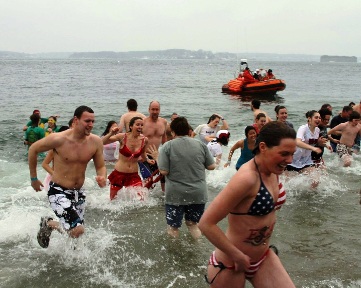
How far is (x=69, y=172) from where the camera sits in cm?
520

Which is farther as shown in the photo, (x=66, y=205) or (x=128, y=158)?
(x=128, y=158)

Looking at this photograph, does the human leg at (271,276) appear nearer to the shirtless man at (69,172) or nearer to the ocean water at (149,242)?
the ocean water at (149,242)

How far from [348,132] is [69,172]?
702 cm

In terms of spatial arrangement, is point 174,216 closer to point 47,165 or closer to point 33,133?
point 47,165

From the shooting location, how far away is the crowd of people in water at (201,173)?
2.85m

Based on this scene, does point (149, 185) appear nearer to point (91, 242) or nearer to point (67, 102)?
point (91, 242)

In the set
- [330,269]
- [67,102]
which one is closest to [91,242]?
[330,269]

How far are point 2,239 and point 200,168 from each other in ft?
9.51

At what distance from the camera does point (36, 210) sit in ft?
24.4

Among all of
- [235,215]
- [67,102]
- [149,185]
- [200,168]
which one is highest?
[235,215]

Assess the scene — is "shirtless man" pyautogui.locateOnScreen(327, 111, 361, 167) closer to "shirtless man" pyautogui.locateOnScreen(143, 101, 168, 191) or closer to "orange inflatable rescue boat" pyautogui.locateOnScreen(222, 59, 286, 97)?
"shirtless man" pyautogui.locateOnScreen(143, 101, 168, 191)

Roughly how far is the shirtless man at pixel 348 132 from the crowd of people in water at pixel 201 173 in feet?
Result: 0.07

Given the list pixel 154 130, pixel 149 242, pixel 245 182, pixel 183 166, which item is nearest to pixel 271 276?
pixel 245 182

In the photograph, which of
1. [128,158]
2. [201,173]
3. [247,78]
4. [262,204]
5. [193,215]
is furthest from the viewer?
[247,78]
